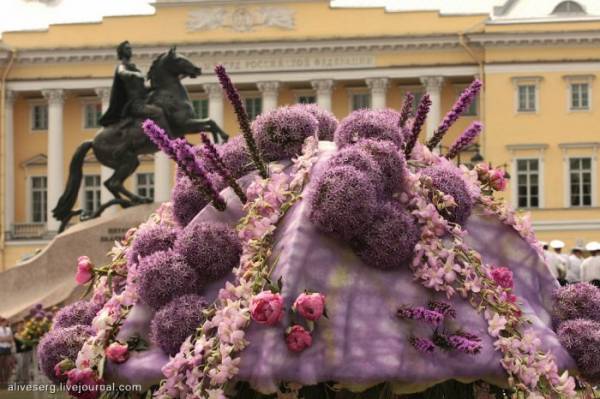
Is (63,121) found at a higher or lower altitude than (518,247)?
higher

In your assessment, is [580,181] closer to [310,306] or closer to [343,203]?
[343,203]

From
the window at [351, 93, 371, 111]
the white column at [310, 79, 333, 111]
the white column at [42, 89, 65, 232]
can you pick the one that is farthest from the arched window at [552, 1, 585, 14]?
the white column at [42, 89, 65, 232]

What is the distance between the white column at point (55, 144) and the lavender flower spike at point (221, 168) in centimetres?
4947

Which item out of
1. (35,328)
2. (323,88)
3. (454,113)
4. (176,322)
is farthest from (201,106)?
(176,322)

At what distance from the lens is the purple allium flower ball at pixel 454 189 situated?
388 centimetres

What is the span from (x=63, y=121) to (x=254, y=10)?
29.1 ft

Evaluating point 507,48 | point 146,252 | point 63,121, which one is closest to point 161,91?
point 146,252

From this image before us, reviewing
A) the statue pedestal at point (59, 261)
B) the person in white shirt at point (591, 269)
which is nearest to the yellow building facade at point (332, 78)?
the person in white shirt at point (591, 269)

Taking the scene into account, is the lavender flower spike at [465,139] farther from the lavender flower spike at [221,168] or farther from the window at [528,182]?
the window at [528,182]

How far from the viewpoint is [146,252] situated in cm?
403

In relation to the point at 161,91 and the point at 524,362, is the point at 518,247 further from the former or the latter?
the point at 161,91

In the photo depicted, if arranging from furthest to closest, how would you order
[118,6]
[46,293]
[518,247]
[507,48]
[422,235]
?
[118,6] → [507,48] → [46,293] → [518,247] → [422,235]

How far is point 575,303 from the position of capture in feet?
13.0

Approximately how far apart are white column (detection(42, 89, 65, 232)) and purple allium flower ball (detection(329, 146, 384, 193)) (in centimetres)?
4994
